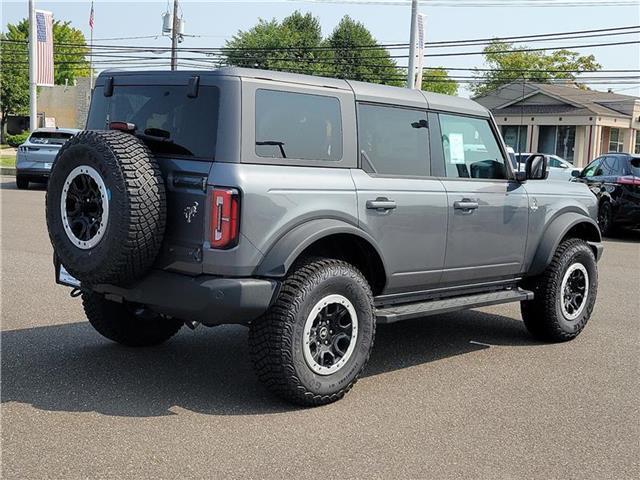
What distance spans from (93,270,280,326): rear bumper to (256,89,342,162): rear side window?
2.66ft

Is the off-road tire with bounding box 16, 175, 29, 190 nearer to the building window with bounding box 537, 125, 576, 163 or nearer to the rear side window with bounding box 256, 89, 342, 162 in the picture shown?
the rear side window with bounding box 256, 89, 342, 162

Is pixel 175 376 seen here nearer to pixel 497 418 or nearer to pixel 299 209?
pixel 299 209

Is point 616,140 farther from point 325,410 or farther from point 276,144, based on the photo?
point 325,410

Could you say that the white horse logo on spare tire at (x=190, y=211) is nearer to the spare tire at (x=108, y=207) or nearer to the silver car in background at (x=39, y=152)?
the spare tire at (x=108, y=207)

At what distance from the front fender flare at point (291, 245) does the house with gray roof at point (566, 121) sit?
42.3 metres

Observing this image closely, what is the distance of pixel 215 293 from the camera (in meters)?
4.53

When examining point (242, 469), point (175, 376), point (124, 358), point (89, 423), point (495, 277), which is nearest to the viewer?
point (242, 469)

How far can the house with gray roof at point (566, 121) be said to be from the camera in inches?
1761

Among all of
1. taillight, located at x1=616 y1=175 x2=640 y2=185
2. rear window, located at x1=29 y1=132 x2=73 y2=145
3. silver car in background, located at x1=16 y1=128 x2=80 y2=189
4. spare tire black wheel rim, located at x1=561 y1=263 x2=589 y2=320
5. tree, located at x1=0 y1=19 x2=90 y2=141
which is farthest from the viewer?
tree, located at x1=0 y1=19 x2=90 y2=141

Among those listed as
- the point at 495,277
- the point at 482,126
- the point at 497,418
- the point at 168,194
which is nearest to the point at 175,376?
the point at 168,194

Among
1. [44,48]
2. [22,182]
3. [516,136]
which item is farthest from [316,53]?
[22,182]

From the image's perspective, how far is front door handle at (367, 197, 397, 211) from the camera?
527cm

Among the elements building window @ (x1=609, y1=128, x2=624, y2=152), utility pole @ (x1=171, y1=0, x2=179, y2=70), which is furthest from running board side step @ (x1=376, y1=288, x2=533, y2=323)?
building window @ (x1=609, y1=128, x2=624, y2=152)

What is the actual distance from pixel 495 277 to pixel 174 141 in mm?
2952
